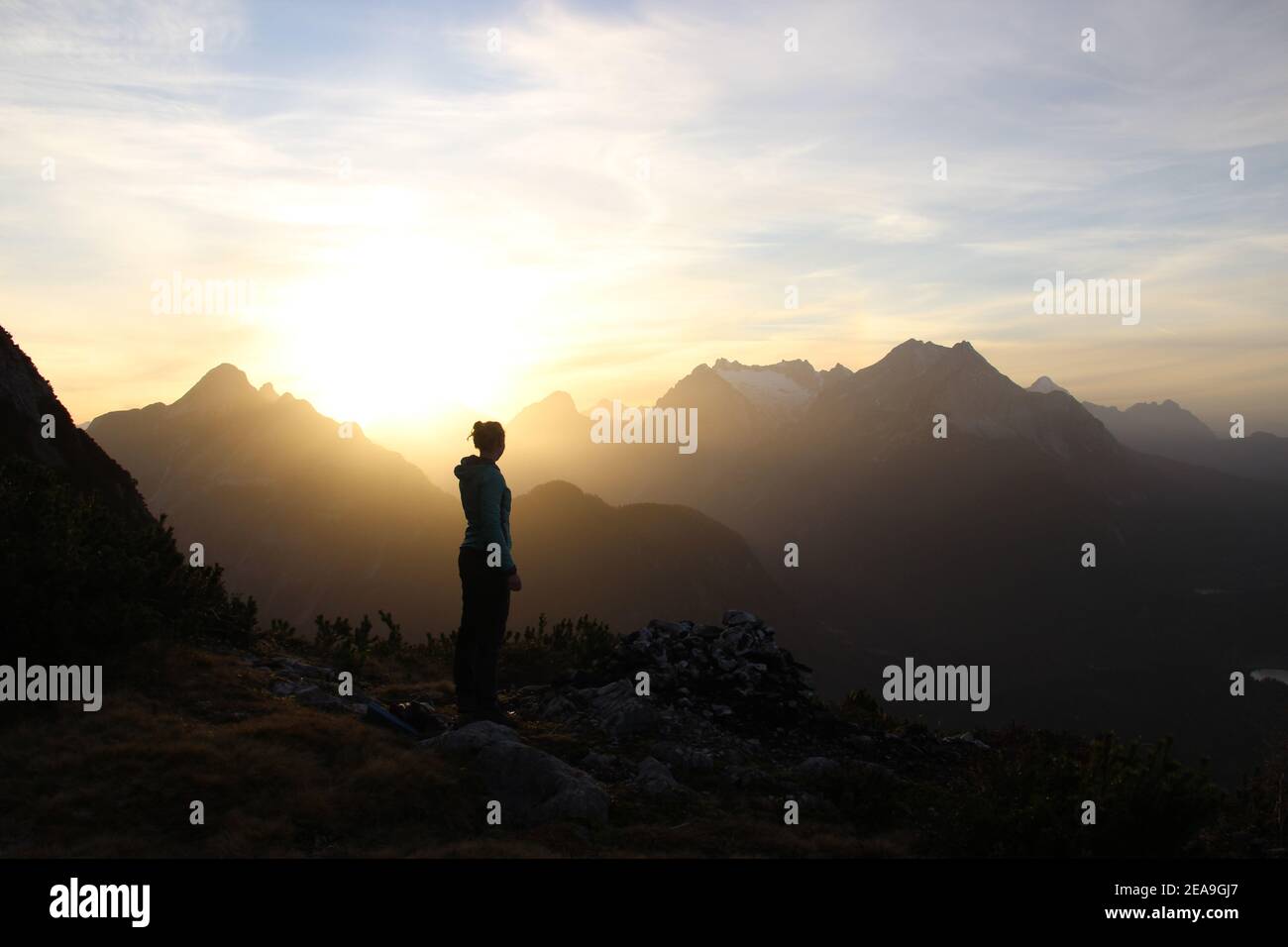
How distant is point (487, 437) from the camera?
11016 mm

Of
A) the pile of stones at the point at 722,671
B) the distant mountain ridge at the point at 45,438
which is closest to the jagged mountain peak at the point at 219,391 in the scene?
the distant mountain ridge at the point at 45,438

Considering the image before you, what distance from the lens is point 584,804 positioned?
862 centimetres

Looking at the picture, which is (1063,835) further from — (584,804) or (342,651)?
(342,651)

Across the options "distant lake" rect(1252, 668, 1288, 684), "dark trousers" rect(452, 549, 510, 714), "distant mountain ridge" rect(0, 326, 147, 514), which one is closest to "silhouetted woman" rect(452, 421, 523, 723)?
"dark trousers" rect(452, 549, 510, 714)

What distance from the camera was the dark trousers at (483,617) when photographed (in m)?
11.0

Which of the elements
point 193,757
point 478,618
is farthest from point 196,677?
point 478,618

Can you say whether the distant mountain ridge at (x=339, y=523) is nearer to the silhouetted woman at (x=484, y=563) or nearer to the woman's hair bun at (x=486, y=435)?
the silhouetted woman at (x=484, y=563)

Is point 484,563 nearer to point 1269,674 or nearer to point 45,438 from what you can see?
point 45,438

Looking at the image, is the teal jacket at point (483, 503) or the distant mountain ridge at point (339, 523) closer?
the teal jacket at point (483, 503)

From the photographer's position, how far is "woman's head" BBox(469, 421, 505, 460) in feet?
35.9

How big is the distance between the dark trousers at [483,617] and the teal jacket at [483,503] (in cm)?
19

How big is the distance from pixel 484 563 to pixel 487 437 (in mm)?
1750

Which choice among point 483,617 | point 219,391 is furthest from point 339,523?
point 483,617

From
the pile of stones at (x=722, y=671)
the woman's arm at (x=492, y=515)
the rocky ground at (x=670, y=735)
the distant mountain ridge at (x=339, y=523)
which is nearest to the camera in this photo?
the rocky ground at (x=670, y=735)
